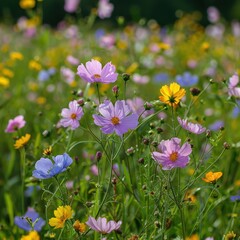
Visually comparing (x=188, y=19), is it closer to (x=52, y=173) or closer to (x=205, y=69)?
(x=205, y=69)

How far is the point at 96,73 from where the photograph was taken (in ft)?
3.97

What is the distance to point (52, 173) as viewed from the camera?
113cm

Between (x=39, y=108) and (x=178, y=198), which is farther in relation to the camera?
(x=39, y=108)

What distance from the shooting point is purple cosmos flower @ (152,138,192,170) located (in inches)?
42.4

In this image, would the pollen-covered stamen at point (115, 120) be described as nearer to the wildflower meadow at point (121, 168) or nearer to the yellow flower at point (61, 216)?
the wildflower meadow at point (121, 168)

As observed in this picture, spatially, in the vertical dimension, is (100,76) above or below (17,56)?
above

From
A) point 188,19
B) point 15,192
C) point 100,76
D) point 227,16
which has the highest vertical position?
point 100,76

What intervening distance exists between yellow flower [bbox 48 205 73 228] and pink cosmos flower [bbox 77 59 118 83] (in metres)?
0.29

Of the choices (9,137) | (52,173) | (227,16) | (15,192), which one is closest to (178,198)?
(52,173)

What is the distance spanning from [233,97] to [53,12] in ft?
47.0

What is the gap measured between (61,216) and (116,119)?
229 mm

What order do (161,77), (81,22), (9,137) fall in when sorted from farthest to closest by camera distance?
(161,77) < (81,22) < (9,137)

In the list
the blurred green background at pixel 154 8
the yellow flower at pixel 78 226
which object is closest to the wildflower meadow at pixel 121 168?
the yellow flower at pixel 78 226

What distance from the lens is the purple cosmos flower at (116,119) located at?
3.70 feet
